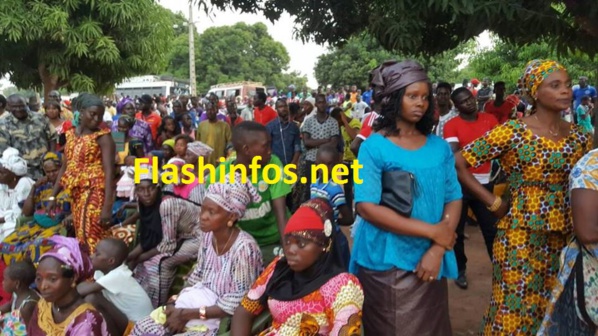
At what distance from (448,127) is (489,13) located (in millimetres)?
1873

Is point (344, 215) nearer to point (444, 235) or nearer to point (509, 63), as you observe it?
point (444, 235)

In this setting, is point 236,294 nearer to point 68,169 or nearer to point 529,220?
point 529,220

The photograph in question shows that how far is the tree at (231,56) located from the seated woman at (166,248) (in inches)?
1490

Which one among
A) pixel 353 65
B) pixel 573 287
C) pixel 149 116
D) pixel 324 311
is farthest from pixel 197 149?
pixel 353 65

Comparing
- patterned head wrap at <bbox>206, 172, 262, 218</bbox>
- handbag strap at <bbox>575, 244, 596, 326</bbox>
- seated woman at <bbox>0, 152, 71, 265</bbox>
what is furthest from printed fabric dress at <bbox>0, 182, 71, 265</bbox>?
handbag strap at <bbox>575, 244, 596, 326</bbox>

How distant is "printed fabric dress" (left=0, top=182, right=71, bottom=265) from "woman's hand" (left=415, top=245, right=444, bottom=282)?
3436 millimetres

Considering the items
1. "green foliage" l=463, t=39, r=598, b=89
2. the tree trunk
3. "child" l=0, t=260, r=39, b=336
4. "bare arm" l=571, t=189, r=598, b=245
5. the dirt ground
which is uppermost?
"green foliage" l=463, t=39, r=598, b=89

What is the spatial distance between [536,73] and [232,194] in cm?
168

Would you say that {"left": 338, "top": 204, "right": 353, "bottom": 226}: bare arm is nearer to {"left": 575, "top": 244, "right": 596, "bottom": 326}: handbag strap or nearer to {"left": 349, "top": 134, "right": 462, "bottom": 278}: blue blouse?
{"left": 349, "top": 134, "right": 462, "bottom": 278}: blue blouse

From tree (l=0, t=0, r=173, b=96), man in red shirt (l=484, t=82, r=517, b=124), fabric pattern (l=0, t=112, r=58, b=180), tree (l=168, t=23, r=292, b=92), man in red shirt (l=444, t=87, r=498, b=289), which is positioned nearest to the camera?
man in red shirt (l=444, t=87, r=498, b=289)

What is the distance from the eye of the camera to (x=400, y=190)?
2324mm

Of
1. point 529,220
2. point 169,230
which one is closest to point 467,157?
point 529,220

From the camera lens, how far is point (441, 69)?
82.9 feet

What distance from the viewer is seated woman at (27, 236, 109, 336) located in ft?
9.88
